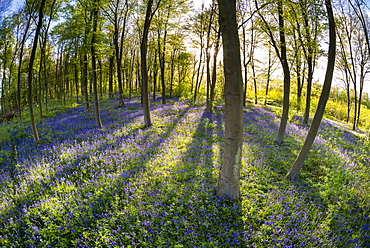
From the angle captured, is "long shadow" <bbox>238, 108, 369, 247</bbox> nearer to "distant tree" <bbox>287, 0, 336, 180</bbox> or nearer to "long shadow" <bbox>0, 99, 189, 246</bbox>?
"distant tree" <bbox>287, 0, 336, 180</bbox>

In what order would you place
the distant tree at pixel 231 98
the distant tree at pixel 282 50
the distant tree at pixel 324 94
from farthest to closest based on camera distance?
1. the distant tree at pixel 282 50
2. the distant tree at pixel 324 94
3. the distant tree at pixel 231 98

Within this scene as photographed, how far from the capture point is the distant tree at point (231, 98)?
15.8 ft

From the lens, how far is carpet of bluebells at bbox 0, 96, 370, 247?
414 centimetres

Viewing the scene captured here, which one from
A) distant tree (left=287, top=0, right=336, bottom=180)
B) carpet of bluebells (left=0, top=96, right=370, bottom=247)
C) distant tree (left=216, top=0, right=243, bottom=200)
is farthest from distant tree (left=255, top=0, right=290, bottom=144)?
distant tree (left=216, top=0, right=243, bottom=200)

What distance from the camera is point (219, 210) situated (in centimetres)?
494

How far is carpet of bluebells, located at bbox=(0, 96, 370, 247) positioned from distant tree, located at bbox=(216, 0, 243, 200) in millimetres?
516

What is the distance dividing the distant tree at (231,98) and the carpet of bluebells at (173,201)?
1.69ft

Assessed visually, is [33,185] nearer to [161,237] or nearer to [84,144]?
[84,144]

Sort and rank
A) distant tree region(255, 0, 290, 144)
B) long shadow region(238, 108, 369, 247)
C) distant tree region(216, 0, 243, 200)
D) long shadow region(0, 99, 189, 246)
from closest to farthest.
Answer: long shadow region(238, 108, 369, 247), long shadow region(0, 99, 189, 246), distant tree region(216, 0, 243, 200), distant tree region(255, 0, 290, 144)

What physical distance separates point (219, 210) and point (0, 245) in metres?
4.81

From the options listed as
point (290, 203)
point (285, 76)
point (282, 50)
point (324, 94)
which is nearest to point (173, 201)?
point (290, 203)

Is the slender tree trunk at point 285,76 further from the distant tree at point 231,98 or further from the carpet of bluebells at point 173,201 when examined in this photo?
the distant tree at point 231,98

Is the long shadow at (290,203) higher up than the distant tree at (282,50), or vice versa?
the distant tree at (282,50)

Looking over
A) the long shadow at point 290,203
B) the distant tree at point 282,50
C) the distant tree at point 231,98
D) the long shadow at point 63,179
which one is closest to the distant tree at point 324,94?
the long shadow at point 290,203
